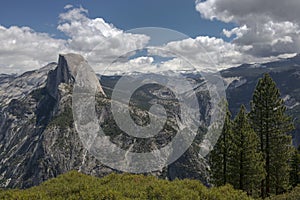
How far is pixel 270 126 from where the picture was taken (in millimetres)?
41562

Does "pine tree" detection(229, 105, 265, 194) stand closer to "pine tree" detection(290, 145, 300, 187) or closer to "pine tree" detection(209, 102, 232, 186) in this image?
"pine tree" detection(209, 102, 232, 186)

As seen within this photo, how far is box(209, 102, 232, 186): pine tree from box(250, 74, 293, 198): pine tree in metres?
5.40

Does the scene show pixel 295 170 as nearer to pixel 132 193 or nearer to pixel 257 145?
pixel 257 145

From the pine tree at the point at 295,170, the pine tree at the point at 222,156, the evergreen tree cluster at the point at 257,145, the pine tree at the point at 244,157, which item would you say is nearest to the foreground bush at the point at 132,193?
the pine tree at the point at 244,157

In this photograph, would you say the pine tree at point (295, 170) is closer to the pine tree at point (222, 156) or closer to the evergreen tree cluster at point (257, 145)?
the evergreen tree cluster at point (257, 145)

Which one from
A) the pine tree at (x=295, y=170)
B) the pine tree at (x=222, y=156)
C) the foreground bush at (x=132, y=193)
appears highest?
the foreground bush at (x=132, y=193)

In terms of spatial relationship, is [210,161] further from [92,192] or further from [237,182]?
[92,192]

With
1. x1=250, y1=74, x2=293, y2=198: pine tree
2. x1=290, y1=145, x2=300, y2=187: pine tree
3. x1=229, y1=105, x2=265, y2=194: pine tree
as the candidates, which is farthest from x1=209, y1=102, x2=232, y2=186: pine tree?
x1=290, y1=145, x2=300, y2=187: pine tree

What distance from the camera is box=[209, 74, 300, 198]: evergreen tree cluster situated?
36656 millimetres

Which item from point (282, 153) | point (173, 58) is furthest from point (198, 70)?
point (282, 153)

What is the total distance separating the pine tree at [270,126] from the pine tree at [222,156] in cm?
540

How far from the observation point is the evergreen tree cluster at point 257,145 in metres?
36.7

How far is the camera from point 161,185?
18172mm

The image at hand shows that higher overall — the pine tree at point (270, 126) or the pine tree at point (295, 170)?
the pine tree at point (270, 126)
